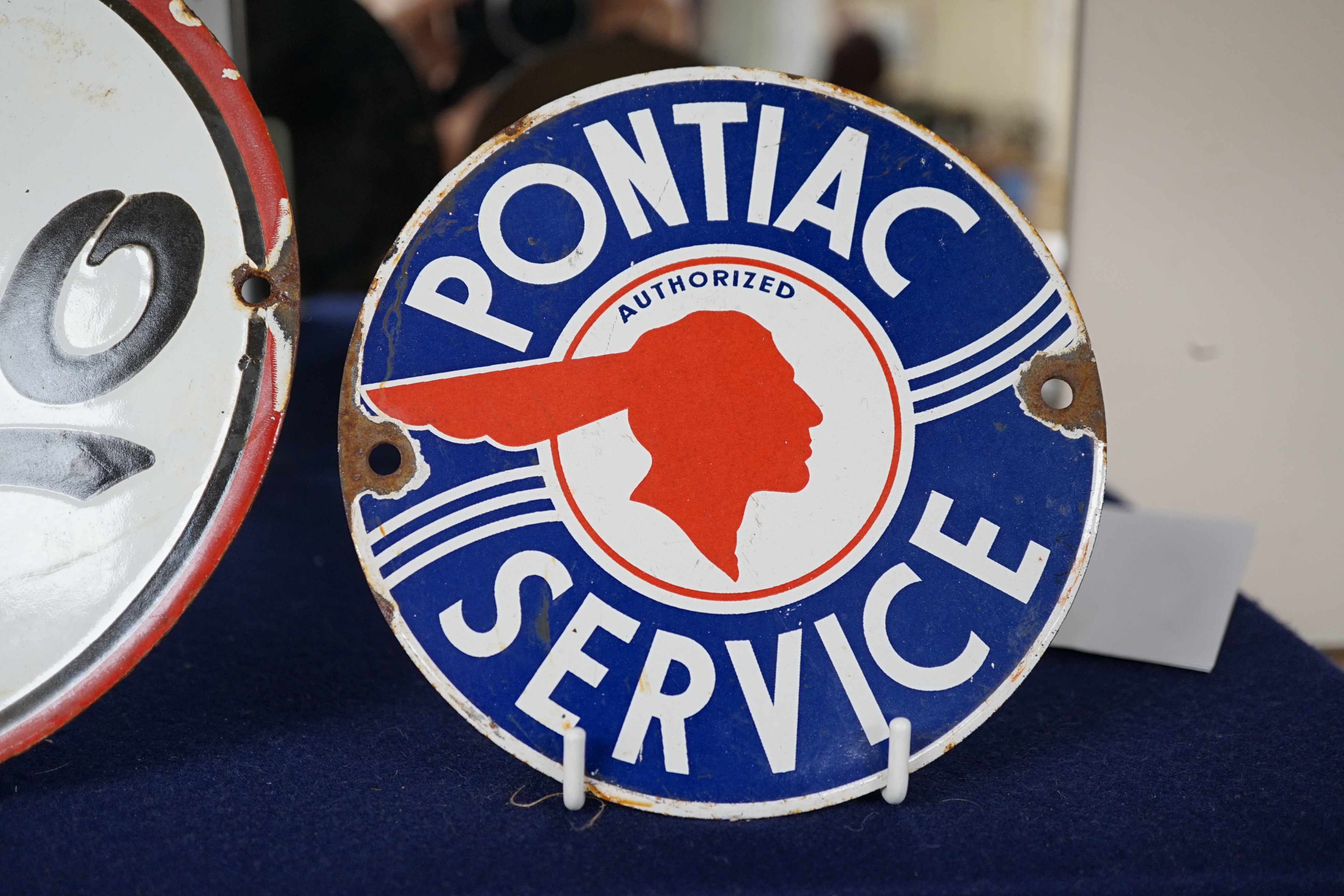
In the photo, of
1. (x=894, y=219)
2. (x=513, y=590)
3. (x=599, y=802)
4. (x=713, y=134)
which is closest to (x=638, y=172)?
(x=713, y=134)

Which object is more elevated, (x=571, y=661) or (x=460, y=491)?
(x=460, y=491)

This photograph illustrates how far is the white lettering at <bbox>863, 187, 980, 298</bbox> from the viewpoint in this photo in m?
0.66

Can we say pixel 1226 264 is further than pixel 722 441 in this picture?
Yes

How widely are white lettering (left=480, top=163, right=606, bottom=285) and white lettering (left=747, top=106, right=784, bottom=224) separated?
9 cm

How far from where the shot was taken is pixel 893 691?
67 cm

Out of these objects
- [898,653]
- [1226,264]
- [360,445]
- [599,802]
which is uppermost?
[1226,264]

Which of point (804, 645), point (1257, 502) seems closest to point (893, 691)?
point (804, 645)

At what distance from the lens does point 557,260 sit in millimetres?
655

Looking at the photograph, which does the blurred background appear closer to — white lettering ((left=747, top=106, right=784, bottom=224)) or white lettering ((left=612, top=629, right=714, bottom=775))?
white lettering ((left=747, top=106, right=784, bottom=224))

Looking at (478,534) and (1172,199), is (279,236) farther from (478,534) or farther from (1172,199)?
(1172,199)

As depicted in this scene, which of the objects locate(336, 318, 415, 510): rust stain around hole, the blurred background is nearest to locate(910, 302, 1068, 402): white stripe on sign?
locate(336, 318, 415, 510): rust stain around hole

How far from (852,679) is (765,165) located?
32 cm

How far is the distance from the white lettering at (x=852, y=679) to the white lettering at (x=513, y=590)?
0.16 m

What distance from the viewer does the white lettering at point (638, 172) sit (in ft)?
2.15
